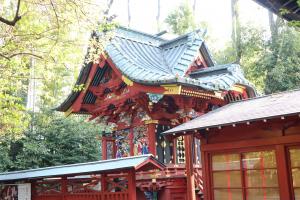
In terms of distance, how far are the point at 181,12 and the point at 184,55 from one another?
13788 mm

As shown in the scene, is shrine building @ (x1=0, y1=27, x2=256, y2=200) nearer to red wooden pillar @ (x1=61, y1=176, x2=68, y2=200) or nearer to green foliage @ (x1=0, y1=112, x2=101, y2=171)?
red wooden pillar @ (x1=61, y1=176, x2=68, y2=200)

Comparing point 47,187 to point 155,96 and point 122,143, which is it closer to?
point 122,143

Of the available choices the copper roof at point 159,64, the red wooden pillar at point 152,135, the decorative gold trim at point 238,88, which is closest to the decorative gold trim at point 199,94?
the copper roof at point 159,64

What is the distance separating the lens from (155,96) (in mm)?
11891

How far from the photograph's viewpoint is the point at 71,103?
15.2m

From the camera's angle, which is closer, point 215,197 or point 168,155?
point 215,197

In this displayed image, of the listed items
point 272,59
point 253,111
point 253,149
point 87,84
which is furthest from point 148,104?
point 272,59

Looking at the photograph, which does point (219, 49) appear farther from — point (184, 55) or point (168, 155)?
point (168, 155)

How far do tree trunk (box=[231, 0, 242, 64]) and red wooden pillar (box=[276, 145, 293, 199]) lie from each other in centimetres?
1560

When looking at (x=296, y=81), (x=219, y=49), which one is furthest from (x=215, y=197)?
(x=219, y=49)

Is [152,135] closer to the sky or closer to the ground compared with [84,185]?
closer to the sky

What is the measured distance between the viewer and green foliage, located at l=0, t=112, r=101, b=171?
1959 centimetres

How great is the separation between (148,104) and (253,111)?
15.2 ft

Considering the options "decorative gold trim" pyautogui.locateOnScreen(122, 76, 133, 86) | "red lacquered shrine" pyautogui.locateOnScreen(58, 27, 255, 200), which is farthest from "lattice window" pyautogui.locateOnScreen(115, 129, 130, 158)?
"decorative gold trim" pyautogui.locateOnScreen(122, 76, 133, 86)
